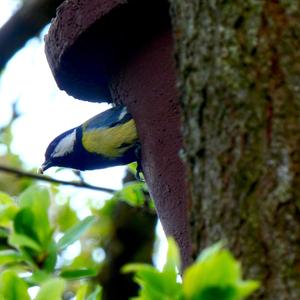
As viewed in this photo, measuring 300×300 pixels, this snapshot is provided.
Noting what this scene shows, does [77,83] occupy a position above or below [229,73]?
below

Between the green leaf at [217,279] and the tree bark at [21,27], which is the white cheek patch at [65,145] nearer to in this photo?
the tree bark at [21,27]

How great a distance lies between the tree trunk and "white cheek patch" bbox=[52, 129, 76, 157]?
0.58 meters

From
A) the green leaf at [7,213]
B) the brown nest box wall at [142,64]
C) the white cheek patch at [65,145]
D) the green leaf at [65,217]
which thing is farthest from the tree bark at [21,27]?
the green leaf at [65,217]

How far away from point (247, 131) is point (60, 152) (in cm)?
74

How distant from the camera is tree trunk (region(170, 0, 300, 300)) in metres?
0.48

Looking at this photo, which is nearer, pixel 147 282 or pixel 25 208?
pixel 147 282

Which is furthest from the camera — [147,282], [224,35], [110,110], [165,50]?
[110,110]

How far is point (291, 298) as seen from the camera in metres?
0.46

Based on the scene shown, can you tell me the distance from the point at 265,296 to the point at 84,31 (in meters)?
0.51

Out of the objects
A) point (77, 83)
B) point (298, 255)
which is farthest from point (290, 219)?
point (77, 83)

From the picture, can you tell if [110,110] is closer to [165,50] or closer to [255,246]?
[165,50]

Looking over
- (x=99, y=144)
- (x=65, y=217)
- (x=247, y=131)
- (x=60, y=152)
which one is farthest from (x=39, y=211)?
(x=65, y=217)

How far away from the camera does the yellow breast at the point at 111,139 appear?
0.97 meters

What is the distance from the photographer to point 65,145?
1188 mm
